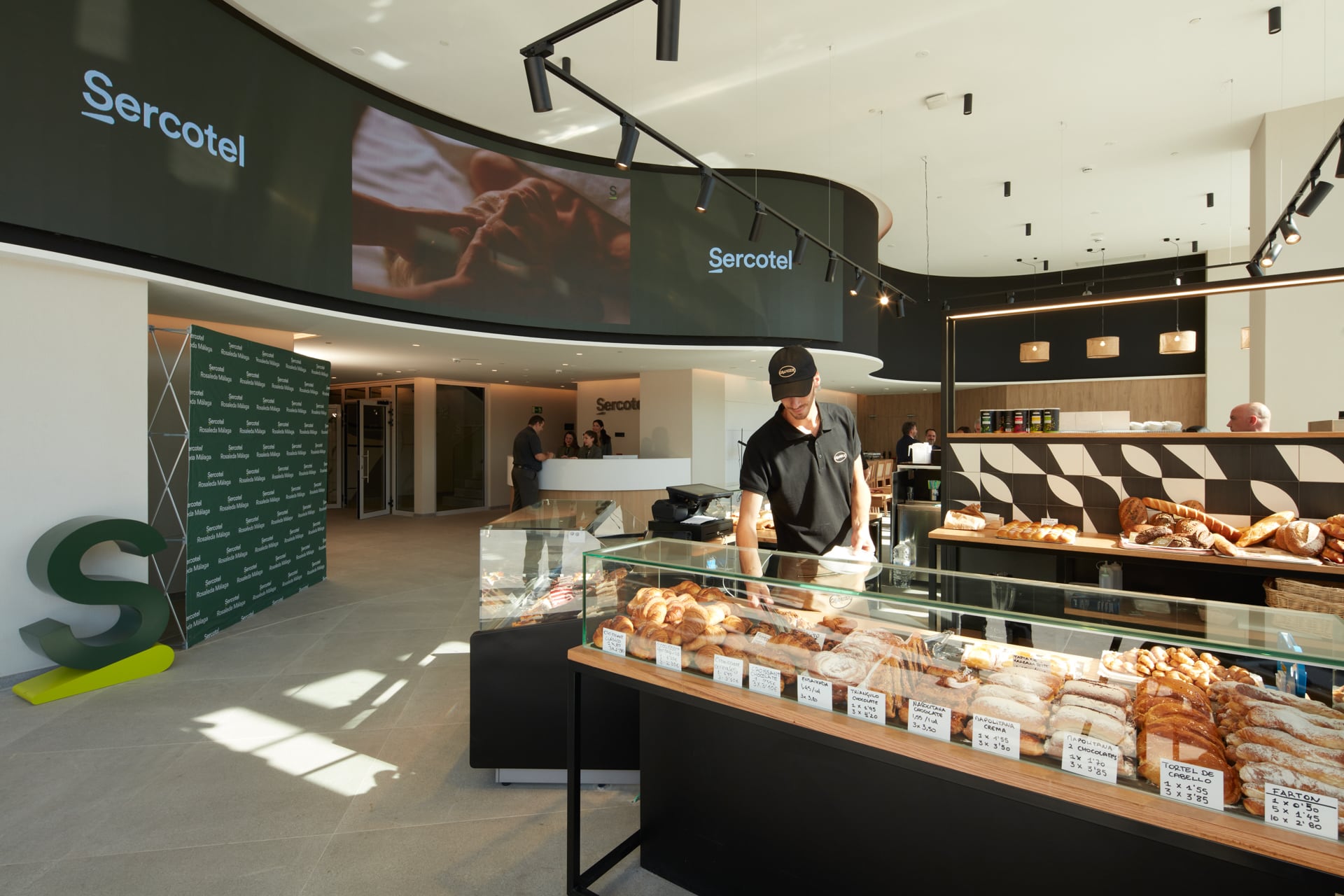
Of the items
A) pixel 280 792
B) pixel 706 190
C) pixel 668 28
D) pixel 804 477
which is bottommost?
pixel 280 792

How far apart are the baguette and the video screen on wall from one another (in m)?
4.05

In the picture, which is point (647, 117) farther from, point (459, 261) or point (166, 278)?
point (166, 278)

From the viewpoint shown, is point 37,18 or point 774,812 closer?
point 774,812

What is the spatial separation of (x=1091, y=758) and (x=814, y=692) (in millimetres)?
534

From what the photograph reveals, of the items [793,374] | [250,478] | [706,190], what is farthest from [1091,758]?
Result: [250,478]

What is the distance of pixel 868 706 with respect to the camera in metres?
1.37

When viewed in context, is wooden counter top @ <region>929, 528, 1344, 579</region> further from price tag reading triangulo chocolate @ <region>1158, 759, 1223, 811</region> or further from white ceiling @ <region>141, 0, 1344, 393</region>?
white ceiling @ <region>141, 0, 1344, 393</region>

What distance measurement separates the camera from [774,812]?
1.80m

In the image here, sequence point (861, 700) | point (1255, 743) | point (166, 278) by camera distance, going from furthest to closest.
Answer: point (166, 278)
point (861, 700)
point (1255, 743)

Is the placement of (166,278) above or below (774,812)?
above

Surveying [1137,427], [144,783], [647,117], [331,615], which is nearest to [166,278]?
[331,615]

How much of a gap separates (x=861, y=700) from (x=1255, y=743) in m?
0.67

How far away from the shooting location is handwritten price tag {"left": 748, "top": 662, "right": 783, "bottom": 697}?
1504mm

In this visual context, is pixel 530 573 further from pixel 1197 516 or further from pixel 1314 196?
pixel 1314 196
